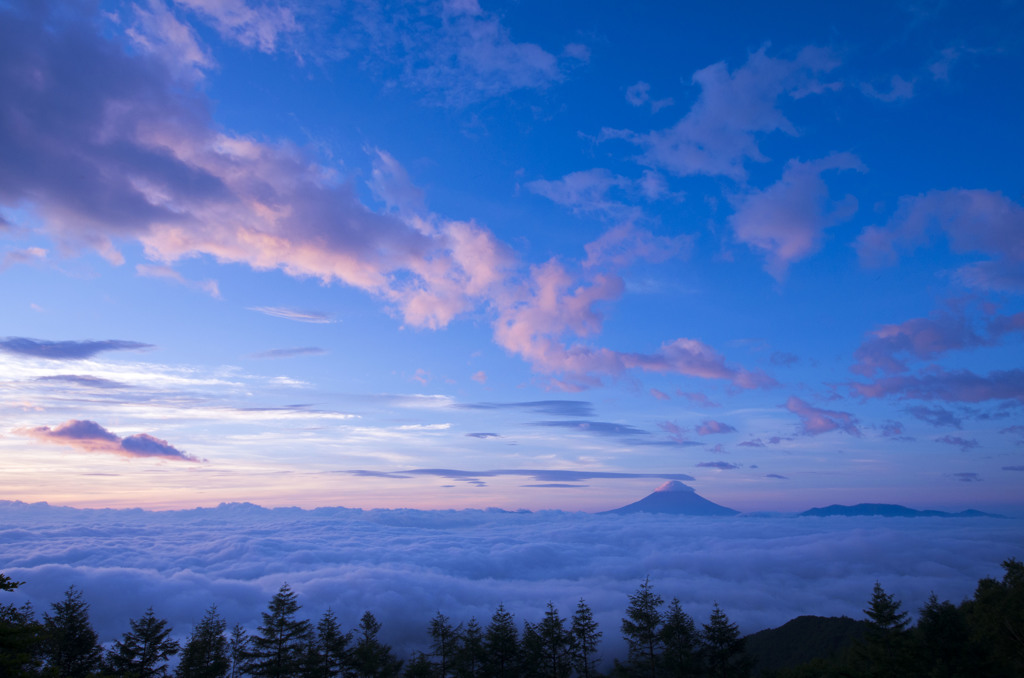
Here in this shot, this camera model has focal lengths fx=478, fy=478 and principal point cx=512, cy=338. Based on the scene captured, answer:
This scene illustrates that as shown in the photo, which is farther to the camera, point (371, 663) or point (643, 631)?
point (643, 631)

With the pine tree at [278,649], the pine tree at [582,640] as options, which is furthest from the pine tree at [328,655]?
the pine tree at [582,640]

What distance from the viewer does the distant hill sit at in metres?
110

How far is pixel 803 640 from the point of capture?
4732 inches

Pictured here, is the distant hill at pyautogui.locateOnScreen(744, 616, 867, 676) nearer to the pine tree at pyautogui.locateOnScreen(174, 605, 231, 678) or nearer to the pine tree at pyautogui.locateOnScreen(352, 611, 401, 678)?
the pine tree at pyautogui.locateOnScreen(352, 611, 401, 678)

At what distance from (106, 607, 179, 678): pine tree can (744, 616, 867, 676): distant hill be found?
4428 inches

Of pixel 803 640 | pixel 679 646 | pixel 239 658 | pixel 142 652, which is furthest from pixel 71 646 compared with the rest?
pixel 803 640

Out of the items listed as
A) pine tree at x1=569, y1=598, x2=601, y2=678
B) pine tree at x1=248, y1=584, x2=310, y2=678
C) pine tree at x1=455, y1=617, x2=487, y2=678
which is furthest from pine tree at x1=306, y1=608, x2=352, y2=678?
pine tree at x1=569, y1=598, x2=601, y2=678

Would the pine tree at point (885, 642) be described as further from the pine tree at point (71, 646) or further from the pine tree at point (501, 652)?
the pine tree at point (71, 646)

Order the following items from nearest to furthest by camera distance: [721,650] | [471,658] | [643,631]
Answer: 1. [721,650]
2. [643,631]
3. [471,658]

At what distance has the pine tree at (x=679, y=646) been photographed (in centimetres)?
4197

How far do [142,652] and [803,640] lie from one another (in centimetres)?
14039

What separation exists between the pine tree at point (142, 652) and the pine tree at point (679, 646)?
138 feet


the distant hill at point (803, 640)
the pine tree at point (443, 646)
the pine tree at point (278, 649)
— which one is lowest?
the distant hill at point (803, 640)

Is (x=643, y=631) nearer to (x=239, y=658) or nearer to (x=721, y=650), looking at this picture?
(x=721, y=650)
